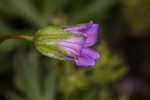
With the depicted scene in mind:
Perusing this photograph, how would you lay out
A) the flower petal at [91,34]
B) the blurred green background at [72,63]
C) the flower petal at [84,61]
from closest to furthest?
the flower petal at [84,61], the flower petal at [91,34], the blurred green background at [72,63]

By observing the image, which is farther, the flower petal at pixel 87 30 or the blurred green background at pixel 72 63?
the blurred green background at pixel 72 63

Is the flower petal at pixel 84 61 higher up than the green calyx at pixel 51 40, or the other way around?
the green calyx at pixel 51 40

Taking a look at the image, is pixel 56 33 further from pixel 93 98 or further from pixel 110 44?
pixel 110 44

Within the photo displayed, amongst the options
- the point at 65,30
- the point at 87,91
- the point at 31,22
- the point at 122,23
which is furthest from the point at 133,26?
the point at 65,30

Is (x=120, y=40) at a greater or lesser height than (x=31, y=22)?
lesser

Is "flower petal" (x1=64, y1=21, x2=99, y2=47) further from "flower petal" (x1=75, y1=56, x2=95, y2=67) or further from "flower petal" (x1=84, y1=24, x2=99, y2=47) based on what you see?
"flower petal" (x1=75, y1=56, x2=95, y2=67)

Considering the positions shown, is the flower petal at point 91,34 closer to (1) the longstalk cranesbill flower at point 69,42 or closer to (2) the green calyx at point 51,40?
(1) the longstalk cranesbill flower at point 69,42

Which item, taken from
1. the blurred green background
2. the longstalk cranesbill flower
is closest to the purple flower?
the longstalk cranesbill flower

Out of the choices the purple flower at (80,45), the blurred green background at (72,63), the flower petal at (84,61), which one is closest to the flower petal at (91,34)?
the purple flower at (80,45)
